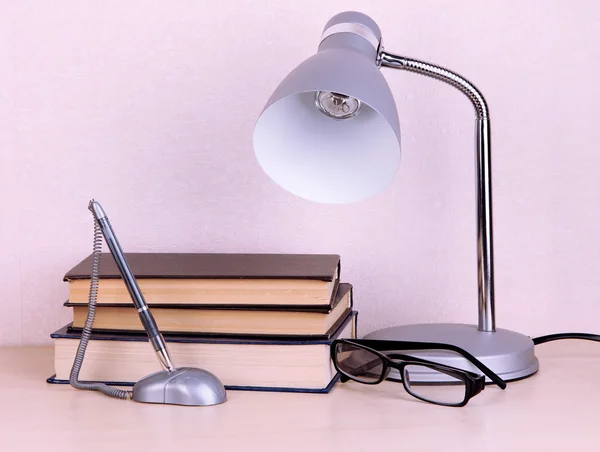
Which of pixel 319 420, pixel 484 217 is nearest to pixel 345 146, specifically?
pixel 484 217

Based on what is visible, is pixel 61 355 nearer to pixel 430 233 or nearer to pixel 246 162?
pixel 246 162

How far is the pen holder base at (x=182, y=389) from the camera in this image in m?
0.80

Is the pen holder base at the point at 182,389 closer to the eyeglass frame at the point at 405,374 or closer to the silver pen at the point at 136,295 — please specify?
the silver pen at the point at 136,295

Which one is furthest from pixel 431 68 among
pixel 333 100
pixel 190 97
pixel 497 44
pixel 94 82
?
pixel 94 82

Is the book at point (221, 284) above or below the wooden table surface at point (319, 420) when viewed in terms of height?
above

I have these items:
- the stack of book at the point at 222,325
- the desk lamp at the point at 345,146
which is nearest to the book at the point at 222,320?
the stack of book at the point at 222,325

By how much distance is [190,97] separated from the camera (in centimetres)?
110

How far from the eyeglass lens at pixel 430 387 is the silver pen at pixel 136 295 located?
26 centimetres

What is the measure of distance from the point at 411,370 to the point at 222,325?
0.71 ft

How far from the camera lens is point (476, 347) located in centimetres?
88

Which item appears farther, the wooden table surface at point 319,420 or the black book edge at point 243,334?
the black book edge at point 243,334

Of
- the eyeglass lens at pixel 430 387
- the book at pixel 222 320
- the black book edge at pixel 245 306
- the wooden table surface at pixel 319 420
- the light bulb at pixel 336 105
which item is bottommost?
the wooden table surface at pixel 319 420

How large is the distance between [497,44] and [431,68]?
0.81 feet

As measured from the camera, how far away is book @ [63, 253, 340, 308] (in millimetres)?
851
